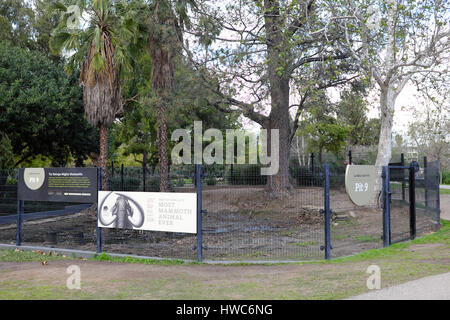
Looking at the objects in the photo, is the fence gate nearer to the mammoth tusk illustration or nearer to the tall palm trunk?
the mammoth tusk illustration

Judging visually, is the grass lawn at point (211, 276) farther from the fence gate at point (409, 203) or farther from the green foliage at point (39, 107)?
the green foliage at point (39, 107)

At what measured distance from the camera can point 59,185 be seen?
11.5 metres

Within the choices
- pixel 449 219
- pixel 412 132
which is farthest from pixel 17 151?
pixel 412 132

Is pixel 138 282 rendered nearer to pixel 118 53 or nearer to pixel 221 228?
pixel 221 228

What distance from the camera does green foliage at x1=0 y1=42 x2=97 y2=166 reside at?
2112 centimetres

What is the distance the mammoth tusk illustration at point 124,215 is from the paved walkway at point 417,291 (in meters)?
5.49

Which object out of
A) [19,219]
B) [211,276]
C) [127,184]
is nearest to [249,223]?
[211,276]

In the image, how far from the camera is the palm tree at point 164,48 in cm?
1827

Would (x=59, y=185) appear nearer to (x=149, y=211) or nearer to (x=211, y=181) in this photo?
(x=149, y=211)

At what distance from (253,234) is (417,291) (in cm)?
469

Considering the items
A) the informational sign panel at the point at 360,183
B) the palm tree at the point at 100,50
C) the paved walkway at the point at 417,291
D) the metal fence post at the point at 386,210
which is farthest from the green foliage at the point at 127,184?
the paved walkway at the point at 417,291

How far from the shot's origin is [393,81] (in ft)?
53.8

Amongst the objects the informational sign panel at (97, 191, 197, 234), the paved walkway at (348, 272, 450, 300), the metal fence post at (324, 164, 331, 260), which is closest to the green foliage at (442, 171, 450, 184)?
the metal fence post at (324, 164, 331, 260)
